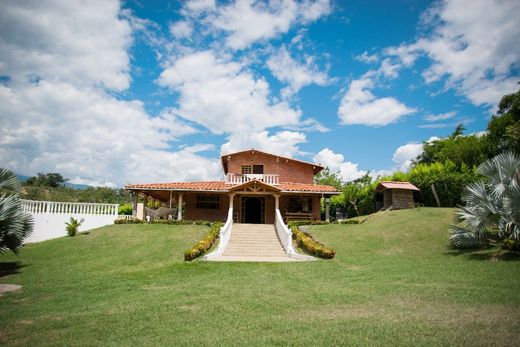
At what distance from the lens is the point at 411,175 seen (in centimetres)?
2777

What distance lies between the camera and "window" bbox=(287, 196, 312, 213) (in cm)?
2447

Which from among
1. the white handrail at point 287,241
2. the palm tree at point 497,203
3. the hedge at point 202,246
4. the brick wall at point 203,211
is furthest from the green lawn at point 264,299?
the brick wall at point 203,211

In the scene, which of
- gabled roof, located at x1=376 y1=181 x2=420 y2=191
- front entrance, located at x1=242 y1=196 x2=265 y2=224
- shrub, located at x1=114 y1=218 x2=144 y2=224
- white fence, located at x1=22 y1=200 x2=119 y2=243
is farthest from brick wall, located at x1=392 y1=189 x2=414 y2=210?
white fence, located at x1=22 y1=200 x2=119 y2=243

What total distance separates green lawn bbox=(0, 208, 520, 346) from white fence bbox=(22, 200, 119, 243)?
538cm

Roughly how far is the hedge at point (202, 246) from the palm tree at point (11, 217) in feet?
19.7

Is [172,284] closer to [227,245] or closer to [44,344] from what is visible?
[44,344]

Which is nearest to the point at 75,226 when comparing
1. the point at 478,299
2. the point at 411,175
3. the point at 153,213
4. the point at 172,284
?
the point at 153,213

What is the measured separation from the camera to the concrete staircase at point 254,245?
49.5 ft

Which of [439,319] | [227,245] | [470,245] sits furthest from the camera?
[227,245]

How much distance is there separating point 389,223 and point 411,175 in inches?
396

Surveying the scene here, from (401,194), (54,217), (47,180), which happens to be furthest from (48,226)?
(47,180)

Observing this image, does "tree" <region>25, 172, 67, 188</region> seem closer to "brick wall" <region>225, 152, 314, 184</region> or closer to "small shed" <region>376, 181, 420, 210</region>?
"brick wall" <region>225, 152, 314, 184</region>

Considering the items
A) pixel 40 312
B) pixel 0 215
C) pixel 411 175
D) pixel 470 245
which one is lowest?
pixel 40 312

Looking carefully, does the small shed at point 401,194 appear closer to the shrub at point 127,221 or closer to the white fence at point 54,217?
the shrub at point 127,221
